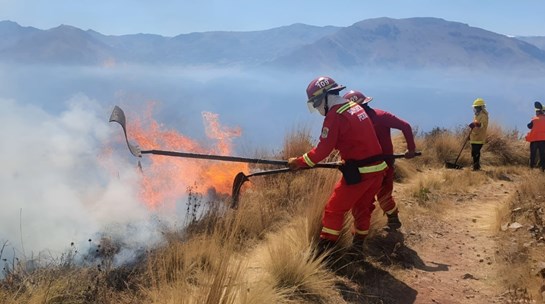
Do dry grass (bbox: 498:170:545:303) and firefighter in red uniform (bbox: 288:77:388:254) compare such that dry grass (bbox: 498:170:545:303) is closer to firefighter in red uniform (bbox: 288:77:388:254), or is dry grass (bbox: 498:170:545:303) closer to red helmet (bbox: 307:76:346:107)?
firefighter in red uniform (bbox: 288:77:388:254)

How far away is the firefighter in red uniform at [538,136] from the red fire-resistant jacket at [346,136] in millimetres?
9312

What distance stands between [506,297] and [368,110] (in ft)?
9.94

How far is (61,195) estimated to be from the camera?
12117 mm

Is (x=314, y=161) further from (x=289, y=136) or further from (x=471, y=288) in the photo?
(x=289, y=136)

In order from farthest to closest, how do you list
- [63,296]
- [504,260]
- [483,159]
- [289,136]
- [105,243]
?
[483,159]
[289,136]
[105,243]
[504,260]
[63,296]

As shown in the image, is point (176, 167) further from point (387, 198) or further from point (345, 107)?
point (345, 107)

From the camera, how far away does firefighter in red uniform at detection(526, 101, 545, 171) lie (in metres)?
11.8

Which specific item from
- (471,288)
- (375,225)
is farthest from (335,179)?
(471,288)

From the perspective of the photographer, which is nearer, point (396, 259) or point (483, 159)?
point (396, 259)

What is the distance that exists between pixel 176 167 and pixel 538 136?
32.3 feet

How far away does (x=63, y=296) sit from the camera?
12.8 ft

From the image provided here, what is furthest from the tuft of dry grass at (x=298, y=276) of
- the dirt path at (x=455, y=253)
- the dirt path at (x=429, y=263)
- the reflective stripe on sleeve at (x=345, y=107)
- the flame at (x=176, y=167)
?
the flame at (x=176, y=167)

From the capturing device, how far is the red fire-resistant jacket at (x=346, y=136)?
455cm

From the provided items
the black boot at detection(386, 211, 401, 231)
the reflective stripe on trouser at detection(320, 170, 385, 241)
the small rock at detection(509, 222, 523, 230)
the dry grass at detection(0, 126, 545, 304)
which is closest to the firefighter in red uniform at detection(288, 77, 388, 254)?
the reflective stripe on trouser at detection(320, 170, 385, 241)
